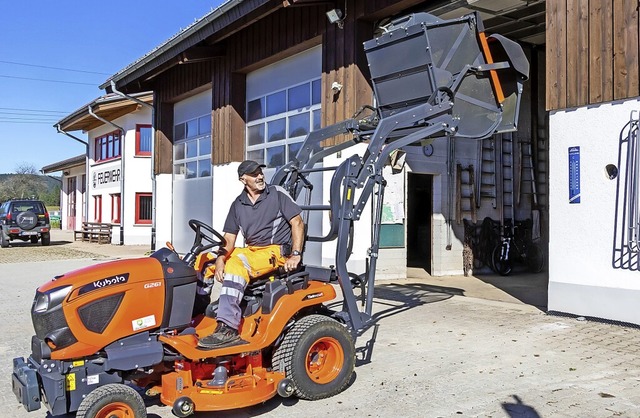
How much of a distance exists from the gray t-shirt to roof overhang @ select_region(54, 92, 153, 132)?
55.2ft

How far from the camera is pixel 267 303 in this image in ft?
14.1

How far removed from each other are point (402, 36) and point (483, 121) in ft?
3.73

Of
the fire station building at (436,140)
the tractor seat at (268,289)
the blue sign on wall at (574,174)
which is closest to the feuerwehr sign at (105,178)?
the fire station building at (436,140)

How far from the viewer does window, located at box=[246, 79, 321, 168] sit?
11.9 meters

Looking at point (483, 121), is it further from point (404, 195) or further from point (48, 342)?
point (404, 195)

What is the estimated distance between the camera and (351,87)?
10383 mm

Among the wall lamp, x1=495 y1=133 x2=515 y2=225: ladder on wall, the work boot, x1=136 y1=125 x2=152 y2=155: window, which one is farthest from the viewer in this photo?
x1=136 y1=125 x2=152 y2=155: window

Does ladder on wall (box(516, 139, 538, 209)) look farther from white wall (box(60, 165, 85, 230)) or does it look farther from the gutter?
white wall (box(60, 165, 85, 230))

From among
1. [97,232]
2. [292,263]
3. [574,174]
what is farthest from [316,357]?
[97,232]

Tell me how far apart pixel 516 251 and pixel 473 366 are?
8302 mm

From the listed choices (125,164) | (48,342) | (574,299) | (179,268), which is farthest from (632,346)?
(125,164)

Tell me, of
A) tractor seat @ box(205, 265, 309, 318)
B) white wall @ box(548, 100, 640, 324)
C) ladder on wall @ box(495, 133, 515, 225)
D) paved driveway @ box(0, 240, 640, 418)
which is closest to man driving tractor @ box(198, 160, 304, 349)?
tractor seat @ box(205, 265, 309, 318)

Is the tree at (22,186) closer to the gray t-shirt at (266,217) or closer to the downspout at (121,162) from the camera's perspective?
the downspout at (121,162)

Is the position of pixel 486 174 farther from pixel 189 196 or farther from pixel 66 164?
pixel 66 164
